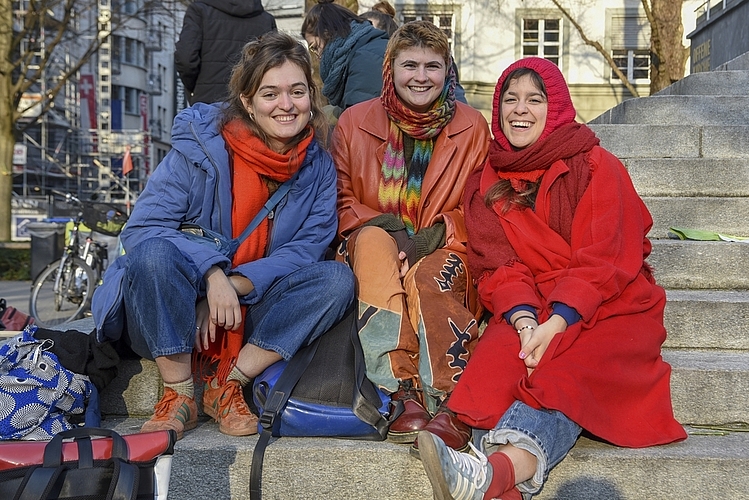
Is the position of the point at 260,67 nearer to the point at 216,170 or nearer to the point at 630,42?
the point at 216,170

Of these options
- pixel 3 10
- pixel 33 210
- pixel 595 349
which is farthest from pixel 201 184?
pixel 33 210

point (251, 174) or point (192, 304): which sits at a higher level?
point (251, 174)

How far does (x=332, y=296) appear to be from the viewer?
10.8 feet

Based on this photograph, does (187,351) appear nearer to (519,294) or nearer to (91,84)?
(519,294)

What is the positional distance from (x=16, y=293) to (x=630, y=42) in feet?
66.3

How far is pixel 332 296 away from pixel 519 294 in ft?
2.42

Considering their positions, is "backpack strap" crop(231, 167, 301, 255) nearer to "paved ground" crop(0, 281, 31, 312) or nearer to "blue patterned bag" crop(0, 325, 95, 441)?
"blue patterned bag" crop(0, 325, 95, 441)

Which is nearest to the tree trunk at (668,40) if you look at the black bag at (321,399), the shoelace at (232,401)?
the black bag at (321,399)

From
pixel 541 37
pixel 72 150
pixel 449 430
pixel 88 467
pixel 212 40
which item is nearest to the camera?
pixel 88 467

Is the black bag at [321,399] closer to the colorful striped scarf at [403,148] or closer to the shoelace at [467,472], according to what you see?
the shoelace at [467,472]

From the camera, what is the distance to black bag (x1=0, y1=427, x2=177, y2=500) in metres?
2.20

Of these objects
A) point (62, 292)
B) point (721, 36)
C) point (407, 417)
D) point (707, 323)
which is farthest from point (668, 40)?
point (407, 417)

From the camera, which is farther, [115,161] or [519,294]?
[115,161]

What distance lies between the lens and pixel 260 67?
346 centimetres
